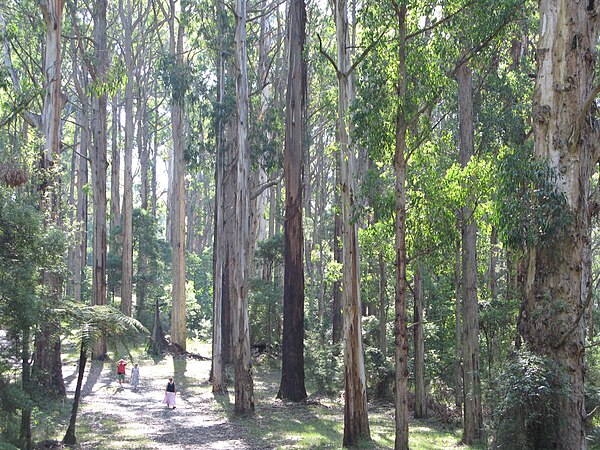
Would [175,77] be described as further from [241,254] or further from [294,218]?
[241,254]

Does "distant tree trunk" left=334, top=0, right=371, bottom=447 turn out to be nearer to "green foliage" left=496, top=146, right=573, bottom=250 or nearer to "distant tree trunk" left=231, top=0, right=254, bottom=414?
"green foliage" left=496, top=146, right=573, bottom=250

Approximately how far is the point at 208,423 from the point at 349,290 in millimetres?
5759

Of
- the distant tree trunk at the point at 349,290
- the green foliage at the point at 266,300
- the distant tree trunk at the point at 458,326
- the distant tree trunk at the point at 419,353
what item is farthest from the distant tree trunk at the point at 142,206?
the distant tree trunk at the point at 349,290

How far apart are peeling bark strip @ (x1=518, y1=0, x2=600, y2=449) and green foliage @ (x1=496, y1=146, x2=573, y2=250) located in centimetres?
14

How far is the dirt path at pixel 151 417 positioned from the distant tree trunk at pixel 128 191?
4.57 metres

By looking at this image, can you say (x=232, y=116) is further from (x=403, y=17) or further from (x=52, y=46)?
(x=403, y=17)

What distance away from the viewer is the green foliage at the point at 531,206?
10516 mm

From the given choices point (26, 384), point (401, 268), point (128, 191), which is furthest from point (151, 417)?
point (128, 191)

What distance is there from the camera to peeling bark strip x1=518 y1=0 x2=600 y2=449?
1046 centimetres

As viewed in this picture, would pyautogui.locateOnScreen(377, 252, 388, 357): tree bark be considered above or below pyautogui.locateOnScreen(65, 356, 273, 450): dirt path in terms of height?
above

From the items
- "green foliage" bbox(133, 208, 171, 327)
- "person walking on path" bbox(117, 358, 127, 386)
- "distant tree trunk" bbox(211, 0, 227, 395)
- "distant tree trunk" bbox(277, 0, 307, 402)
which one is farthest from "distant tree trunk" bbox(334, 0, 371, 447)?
"green foliage" bbox(133, 208, 171, 327)

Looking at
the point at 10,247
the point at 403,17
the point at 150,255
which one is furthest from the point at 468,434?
the point at 150,255

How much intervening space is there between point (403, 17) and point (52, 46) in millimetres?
10021

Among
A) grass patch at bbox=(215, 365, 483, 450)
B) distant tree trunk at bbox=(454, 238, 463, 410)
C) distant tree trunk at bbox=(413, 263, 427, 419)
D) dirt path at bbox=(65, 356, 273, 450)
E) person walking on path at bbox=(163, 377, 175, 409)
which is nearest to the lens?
dirt path at bbox=(65, 356, 273, 450)
